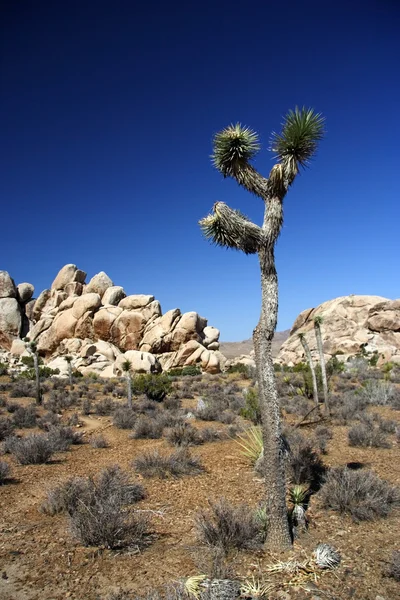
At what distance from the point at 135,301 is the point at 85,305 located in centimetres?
587

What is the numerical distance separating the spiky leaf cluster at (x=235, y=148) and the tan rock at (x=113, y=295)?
42.0 metres

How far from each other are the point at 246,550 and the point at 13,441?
742cm

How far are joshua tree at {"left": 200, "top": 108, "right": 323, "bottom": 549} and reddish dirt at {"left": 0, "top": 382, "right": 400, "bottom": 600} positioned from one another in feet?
2.65

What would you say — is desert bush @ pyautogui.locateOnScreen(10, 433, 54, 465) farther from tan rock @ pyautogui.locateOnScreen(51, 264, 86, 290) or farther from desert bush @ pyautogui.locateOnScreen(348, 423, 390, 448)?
tan rock @ pyautogui.locateOnScreen(51, 264, 86, 290)

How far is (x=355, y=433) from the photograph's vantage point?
402 inches

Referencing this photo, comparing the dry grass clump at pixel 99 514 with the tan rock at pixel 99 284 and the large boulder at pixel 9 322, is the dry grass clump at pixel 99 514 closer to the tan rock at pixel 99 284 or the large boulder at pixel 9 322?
the tan rock at pixel 99 284

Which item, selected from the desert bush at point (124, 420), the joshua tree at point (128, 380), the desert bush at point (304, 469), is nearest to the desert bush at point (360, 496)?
the desert bush at point (304, 469)

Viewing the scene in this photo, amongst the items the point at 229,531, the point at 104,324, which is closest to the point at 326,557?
the point at 229,531

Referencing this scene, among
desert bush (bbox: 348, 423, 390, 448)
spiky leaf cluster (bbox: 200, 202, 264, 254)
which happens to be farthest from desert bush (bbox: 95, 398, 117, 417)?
spiky leaf cluster (bbox: 200, 202, 264, 254)

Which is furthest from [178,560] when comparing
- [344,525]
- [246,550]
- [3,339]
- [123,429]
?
[3,339]

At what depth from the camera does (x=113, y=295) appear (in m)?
46.9

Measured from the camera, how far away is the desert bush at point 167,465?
798 cm

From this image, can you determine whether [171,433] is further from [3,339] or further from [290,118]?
[3,339]

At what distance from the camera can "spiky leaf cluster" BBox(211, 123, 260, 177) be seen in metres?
5.86
